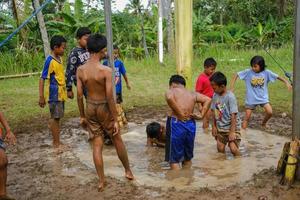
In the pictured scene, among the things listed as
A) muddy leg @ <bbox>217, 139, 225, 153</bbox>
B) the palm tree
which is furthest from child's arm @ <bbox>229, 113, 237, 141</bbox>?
the palm tree

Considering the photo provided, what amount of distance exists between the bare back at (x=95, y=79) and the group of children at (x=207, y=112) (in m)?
0.97

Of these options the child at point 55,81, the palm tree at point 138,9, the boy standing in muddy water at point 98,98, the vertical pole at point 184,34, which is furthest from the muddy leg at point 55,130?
the palm tree at point 138,9

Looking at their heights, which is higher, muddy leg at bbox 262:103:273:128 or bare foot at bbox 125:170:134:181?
muddy leg at bbox 262:103:273:128

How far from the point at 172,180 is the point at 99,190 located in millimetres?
912

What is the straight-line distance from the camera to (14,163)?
239 inches

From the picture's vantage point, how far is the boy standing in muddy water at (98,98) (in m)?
4.76

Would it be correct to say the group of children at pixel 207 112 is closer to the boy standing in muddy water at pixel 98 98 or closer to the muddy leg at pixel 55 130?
the boy standing in muddy water at pixel 98 98

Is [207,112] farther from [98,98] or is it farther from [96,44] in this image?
[96,44]

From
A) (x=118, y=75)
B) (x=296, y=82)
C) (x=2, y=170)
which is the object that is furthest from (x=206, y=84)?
(x=2, y=170)

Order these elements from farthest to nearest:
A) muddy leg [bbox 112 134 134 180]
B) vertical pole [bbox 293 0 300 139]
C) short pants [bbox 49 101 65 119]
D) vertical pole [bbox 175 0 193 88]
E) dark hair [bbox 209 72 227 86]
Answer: vertical pole [bbox 175 0 193 88] < short pants [bbox 49 101 65 119] < dark hair [bbox 209 72 227 86] < muddy leg [bbox 112 134 134 180] < vertical pole [bbox 293 0 300 139]

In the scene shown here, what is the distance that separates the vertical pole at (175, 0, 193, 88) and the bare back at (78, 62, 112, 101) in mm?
2862

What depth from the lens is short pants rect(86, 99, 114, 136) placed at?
487 cm

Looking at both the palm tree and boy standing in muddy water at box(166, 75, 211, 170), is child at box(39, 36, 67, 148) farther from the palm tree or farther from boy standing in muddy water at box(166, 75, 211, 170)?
the palm tree

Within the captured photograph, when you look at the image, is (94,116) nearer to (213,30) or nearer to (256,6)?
(213,30)
